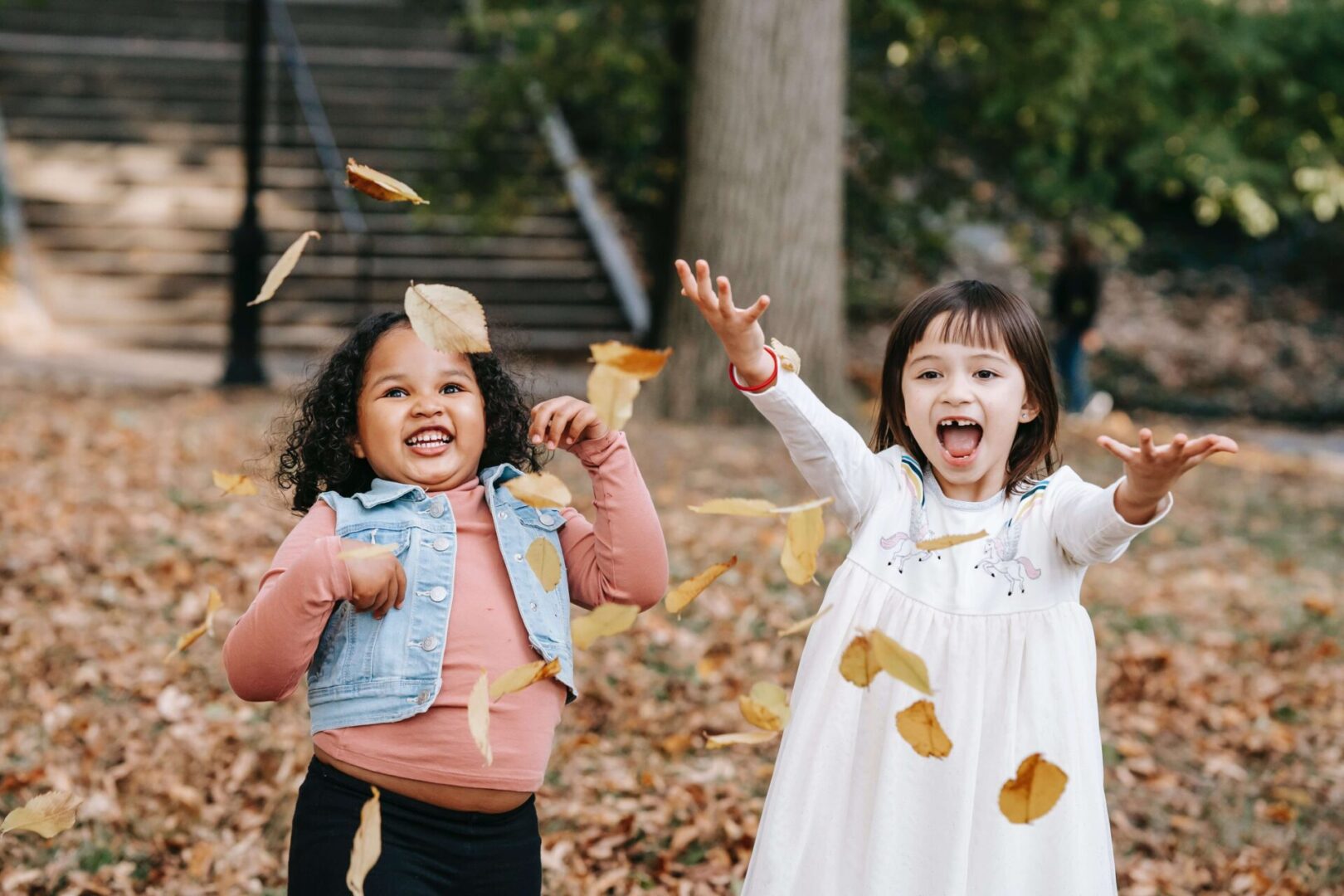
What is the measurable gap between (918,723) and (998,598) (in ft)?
0.96

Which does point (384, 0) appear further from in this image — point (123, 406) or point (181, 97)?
point (123, 406)

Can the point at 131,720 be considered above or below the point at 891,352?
below

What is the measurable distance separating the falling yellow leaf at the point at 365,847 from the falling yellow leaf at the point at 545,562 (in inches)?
16.9

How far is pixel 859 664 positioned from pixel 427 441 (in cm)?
81

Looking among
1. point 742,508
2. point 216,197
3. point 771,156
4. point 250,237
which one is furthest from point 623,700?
point 216,197

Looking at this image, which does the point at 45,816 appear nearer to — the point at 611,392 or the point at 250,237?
the point at 611,392

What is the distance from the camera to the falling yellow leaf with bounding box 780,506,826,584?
2.39m

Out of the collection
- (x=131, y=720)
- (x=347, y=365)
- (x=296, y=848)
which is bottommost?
(x=131, y=720)

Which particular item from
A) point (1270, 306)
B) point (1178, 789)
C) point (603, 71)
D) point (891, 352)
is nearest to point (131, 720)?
point (891, 352)

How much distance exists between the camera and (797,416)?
8.09 feet

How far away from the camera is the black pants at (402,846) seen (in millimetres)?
2279

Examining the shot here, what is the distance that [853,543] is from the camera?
2596mm

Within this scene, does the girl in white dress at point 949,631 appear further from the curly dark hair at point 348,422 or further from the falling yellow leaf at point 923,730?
the curly dark hair at point 348,422

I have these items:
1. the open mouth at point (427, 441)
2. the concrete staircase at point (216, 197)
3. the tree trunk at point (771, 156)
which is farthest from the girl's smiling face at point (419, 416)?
the concrete staircase at point (216, 197)
